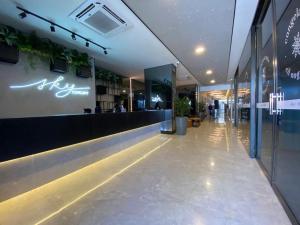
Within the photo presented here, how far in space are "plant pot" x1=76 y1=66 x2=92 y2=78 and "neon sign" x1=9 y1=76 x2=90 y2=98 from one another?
0.45 metres

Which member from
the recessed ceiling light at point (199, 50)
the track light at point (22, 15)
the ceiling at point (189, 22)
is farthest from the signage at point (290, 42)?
the track light at point (22, 15)

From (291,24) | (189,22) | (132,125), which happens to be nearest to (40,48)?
(132,125)

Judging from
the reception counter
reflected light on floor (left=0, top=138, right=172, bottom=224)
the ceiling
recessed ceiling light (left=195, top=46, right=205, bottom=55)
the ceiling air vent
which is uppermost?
recessed ceiling light (left=195, top=46, right=205, bottom=55)

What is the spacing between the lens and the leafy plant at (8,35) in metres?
3.65

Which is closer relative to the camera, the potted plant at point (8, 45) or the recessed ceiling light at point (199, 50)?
the potted plant at point (8, 45)

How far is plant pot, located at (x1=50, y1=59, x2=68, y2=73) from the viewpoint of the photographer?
490 centimetres

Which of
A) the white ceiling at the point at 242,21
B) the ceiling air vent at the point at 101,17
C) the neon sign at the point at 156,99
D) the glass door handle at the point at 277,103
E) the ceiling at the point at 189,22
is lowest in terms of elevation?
the glass door handle at the point at 277,103

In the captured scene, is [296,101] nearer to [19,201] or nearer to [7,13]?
[19,201]

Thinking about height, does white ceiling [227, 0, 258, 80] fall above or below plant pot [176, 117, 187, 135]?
above

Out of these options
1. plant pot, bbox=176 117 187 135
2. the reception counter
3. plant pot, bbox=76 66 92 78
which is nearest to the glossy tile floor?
the reception counter

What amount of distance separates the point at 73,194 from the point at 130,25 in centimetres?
375

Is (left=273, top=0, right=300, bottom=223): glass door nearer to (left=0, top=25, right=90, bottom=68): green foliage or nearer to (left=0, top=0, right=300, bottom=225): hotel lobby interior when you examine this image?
(left=0, top=0, right=300, bottom=225): hotel lobby interior

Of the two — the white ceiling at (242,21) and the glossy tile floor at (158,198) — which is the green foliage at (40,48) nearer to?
the glossy tile floor at (158,198)

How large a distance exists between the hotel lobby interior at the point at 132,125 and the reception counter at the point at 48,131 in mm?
17
